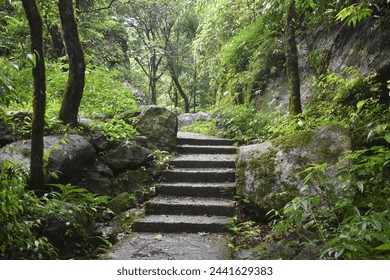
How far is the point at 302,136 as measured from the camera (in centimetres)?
516

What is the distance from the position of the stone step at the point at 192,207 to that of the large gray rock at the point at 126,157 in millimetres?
1030

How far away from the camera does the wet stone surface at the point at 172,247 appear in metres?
3.85

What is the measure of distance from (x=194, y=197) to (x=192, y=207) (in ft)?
1.59

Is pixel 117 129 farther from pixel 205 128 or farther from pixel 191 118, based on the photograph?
pixel 191 118

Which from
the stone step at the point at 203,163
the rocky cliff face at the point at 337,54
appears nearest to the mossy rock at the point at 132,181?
the stone step at the point at 203,163

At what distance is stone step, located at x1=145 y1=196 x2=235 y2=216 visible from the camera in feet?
16.7

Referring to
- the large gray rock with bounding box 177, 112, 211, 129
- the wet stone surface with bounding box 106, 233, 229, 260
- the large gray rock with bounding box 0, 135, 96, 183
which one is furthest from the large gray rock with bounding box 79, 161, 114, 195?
the large gray rock with bounding box 177, 112, 211, 129

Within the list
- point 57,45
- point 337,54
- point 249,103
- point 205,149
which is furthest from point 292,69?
point 57,45

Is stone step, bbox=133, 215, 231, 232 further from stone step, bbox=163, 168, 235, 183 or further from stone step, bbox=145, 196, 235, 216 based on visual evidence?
stone step, bbox=163, 168, 235, 183

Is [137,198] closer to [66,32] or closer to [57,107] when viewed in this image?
[57,107]

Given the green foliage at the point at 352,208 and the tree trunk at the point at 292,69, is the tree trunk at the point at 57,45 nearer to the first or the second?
the tree trunk at the point at 292,69
